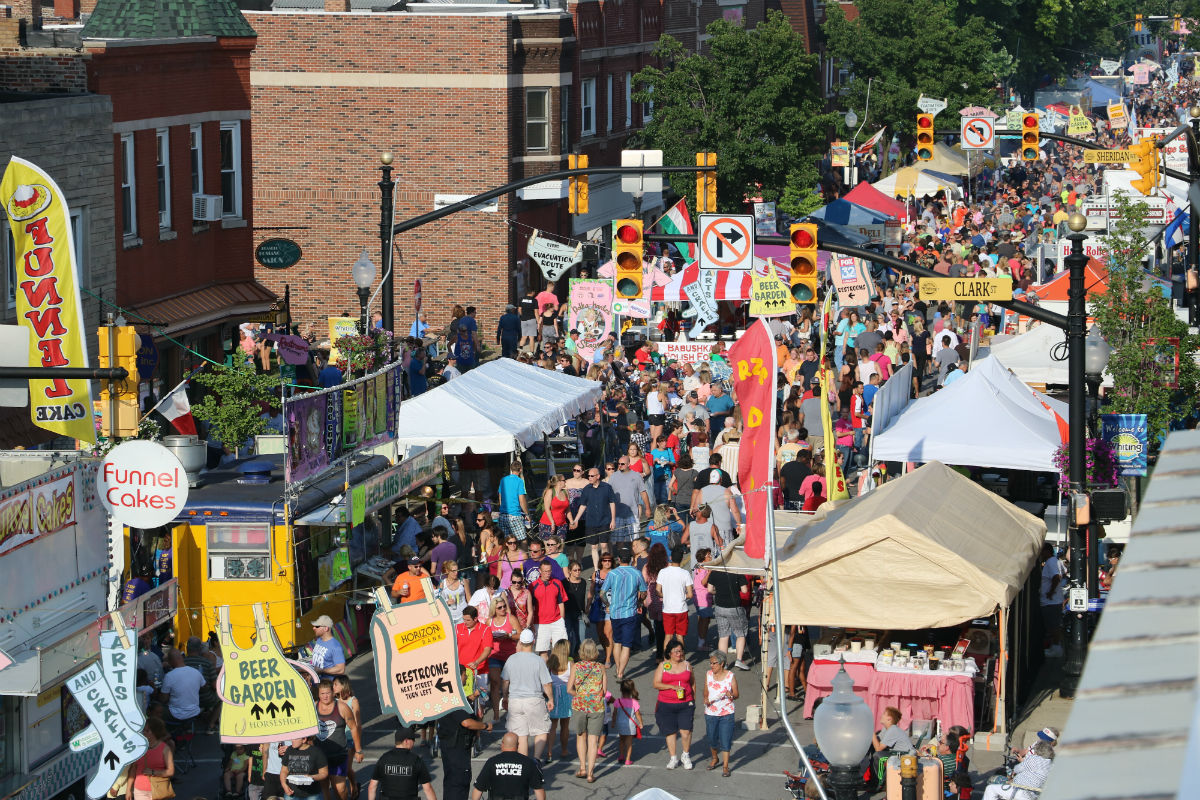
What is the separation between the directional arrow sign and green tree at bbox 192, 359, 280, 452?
580 centimetres

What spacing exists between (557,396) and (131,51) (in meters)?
8.47

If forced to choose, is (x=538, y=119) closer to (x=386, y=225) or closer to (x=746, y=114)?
(x=746, y=114)

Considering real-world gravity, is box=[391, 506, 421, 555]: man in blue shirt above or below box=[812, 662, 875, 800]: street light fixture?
below

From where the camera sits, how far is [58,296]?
20469mm

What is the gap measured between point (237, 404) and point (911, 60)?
51.8 m

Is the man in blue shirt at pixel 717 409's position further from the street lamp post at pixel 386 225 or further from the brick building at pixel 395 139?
the brick building at pixel 395 139

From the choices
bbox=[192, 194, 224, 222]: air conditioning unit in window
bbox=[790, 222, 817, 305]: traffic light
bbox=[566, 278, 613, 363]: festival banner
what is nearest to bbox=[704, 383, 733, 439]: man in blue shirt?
bbox=[566, 278, 613, 363]: festival banner

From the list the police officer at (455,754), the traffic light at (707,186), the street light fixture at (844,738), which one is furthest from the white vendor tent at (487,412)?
the street light fixture at (844,738)

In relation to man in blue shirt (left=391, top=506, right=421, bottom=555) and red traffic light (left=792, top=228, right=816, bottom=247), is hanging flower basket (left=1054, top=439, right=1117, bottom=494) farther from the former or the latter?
man in blue shirt (left=391, top=506, right=421, bottom=555)

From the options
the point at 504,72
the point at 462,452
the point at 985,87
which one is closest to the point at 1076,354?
the point at 462,452

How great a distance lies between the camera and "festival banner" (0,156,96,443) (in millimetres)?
20078

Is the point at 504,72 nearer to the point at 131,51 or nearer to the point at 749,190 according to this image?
the point at 749,190

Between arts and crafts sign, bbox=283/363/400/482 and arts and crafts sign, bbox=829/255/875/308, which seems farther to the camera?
arts and crafts sign, bbox=829/255/875/308

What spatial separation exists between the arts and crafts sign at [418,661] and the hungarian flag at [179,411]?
6.30 m
